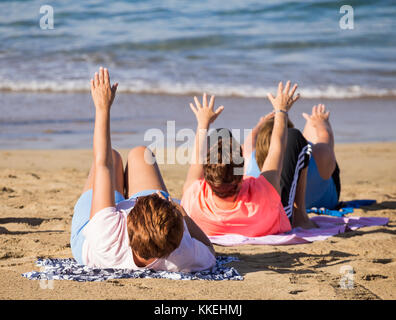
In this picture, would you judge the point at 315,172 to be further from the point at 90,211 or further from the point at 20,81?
the point at 20,81

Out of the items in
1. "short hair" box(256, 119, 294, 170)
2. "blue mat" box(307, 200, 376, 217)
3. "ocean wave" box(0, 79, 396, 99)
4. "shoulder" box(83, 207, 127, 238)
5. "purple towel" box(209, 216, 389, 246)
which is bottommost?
"purple towel" box(209, 216, 389, 246)

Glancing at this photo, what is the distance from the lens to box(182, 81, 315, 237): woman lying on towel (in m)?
3.93

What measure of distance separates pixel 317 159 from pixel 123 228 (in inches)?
90.4

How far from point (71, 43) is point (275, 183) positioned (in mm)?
11510

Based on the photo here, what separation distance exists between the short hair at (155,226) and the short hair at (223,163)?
31.7 inches

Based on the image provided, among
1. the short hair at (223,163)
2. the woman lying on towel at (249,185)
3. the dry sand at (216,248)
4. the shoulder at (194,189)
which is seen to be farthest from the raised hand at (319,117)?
the short hair at (223,163)

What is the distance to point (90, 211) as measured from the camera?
3.31 metres

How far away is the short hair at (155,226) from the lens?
286 cm

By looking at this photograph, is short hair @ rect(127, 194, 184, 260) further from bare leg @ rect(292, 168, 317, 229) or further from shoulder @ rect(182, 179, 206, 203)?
bare leg @ rect(292, 168, 317, 229)

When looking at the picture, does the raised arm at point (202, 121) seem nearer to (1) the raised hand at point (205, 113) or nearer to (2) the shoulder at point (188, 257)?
(1) the raised hand at point (205, 113)

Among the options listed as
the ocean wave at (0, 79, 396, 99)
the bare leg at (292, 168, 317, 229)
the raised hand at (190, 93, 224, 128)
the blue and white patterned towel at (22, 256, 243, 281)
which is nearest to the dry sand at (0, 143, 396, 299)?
the blue and white patterned towel at (22, 256, 243, 281)

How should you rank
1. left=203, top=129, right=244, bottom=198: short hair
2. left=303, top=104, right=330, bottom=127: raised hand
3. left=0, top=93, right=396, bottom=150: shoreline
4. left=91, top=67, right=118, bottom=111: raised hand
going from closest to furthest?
left=91, top=67, right=118, bottom=111: raised hand
left=203, top=129, right=244, bottom=198: short hair
left=303, top=104, right=330, bottom=127: raised hand
left=0, top=93, right=396, bottom=150: shoreline

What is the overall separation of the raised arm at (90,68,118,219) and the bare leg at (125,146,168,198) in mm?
577

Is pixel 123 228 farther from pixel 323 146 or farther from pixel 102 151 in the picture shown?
pixel 323 146
